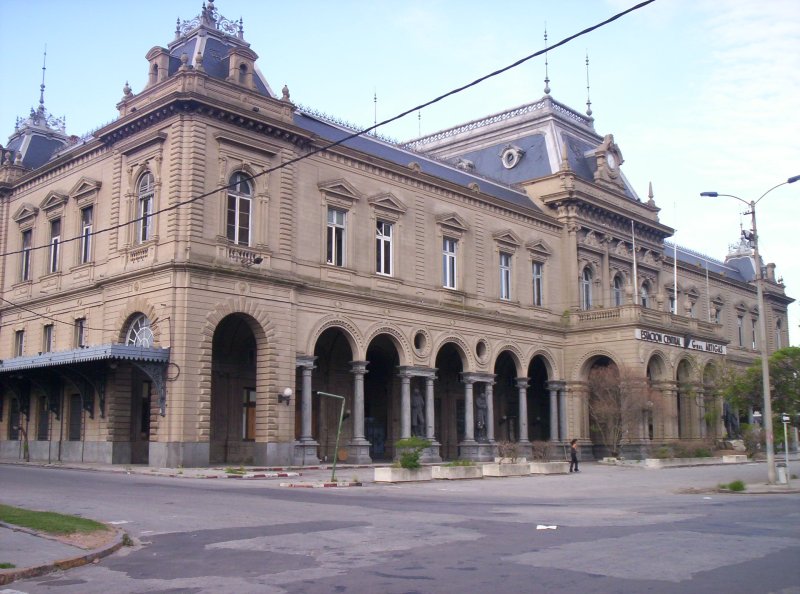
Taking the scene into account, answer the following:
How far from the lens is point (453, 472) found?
31438 mm

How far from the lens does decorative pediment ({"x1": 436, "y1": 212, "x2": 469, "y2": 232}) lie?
47.1 metres

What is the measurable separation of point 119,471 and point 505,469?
14.4 m

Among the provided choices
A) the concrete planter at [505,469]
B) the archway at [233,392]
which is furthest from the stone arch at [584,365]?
the archway at [233,392]

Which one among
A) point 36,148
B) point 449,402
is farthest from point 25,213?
point 449,402

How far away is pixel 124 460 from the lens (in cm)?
3612

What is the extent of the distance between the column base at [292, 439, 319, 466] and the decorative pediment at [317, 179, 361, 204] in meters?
11.7

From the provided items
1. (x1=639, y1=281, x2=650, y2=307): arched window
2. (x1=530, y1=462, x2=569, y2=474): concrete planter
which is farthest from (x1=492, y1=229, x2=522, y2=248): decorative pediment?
(x1=530, y1=462, x2=569, y2=474): concrete planter

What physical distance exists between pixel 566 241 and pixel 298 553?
45058mm

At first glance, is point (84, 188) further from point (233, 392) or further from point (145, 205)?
point (233, 392)

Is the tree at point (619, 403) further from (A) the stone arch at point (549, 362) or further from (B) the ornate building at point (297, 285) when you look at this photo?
(A) the stone arch at point (549, 362)

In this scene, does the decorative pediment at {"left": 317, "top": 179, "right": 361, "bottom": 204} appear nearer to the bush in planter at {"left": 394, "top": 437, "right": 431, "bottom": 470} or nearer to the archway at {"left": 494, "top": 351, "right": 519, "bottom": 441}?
the bush in planter at {"left": 394, "top": 437, "right": 431, "bottom": 470}

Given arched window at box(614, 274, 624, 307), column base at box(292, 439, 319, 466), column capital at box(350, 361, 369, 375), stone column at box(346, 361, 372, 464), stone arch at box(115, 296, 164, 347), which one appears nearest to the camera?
stone arch at box(115, 296, 164, 347)

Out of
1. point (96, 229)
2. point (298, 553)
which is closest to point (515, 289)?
point (96, 229)

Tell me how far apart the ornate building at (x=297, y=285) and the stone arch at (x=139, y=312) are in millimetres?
105
